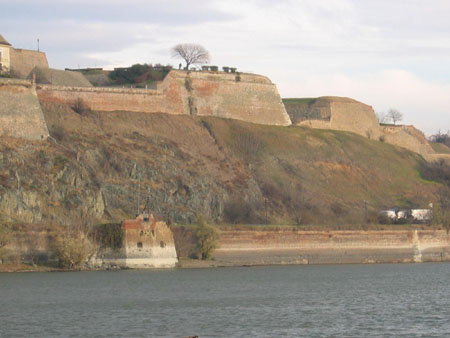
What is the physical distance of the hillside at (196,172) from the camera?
58.1m

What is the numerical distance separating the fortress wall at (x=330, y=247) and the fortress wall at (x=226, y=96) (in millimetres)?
18797

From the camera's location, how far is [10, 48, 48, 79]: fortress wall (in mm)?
73188

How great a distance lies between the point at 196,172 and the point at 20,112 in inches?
496

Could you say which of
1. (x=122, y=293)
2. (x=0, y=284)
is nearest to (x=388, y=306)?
(x=122, y=293)

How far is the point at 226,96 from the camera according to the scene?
80625 mm

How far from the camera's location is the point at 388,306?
40062 millimetres

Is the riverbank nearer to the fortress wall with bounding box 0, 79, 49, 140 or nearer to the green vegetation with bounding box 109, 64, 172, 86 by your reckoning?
the fortress wall with bounding box 0, 79, 49, 140

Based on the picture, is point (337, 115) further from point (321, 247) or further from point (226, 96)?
point (321, 247)

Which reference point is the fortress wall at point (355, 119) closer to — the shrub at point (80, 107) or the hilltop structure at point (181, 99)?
the hilltop structure at point (181, 99)

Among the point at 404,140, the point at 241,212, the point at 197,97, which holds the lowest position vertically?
the point at 241,212

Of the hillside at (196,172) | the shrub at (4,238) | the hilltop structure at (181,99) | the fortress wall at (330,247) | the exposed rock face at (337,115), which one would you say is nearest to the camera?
the shrub at (4,238)

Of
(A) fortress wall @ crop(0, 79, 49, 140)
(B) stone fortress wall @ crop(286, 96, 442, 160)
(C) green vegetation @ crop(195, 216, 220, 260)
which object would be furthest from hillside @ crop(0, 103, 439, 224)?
(C) green vegetation @ crop(195, 216, 220, 260)

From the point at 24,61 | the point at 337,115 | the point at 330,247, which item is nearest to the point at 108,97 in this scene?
the point at 24,61

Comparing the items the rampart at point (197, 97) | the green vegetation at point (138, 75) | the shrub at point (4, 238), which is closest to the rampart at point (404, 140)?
the rampart at point (197, 97)
